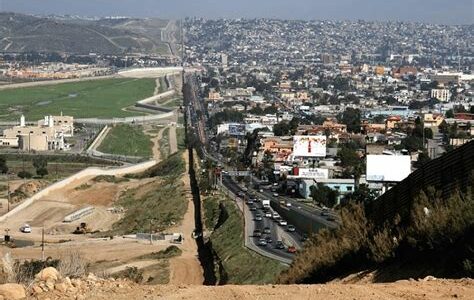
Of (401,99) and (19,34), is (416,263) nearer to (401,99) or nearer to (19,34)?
(401,99)

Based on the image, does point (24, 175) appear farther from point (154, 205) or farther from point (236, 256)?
point (236, 256)

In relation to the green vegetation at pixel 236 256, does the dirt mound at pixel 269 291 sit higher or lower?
higher

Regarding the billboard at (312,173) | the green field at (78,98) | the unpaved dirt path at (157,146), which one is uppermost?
the billboard at (312,173)

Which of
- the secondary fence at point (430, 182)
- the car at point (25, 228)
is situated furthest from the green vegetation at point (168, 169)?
the secondary fence at point (430, 182)

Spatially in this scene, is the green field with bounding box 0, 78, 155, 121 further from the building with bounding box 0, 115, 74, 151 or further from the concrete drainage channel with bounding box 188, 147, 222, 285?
the concrete drainage channel with bounding box 188, 147, 222, 285

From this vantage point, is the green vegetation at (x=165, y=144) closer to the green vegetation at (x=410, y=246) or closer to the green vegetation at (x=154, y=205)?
the green vegetation at (x=154, y=205)

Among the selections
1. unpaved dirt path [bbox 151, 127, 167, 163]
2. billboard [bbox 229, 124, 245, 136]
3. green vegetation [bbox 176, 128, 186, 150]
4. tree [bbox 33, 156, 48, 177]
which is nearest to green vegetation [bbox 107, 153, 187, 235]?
tree [bbox 33, 156, 48, 177]

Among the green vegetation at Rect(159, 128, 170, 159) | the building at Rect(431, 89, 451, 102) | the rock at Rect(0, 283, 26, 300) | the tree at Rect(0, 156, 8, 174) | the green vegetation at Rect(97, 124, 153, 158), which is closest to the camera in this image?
the rock at Rect(0, 283, 26, 300)
